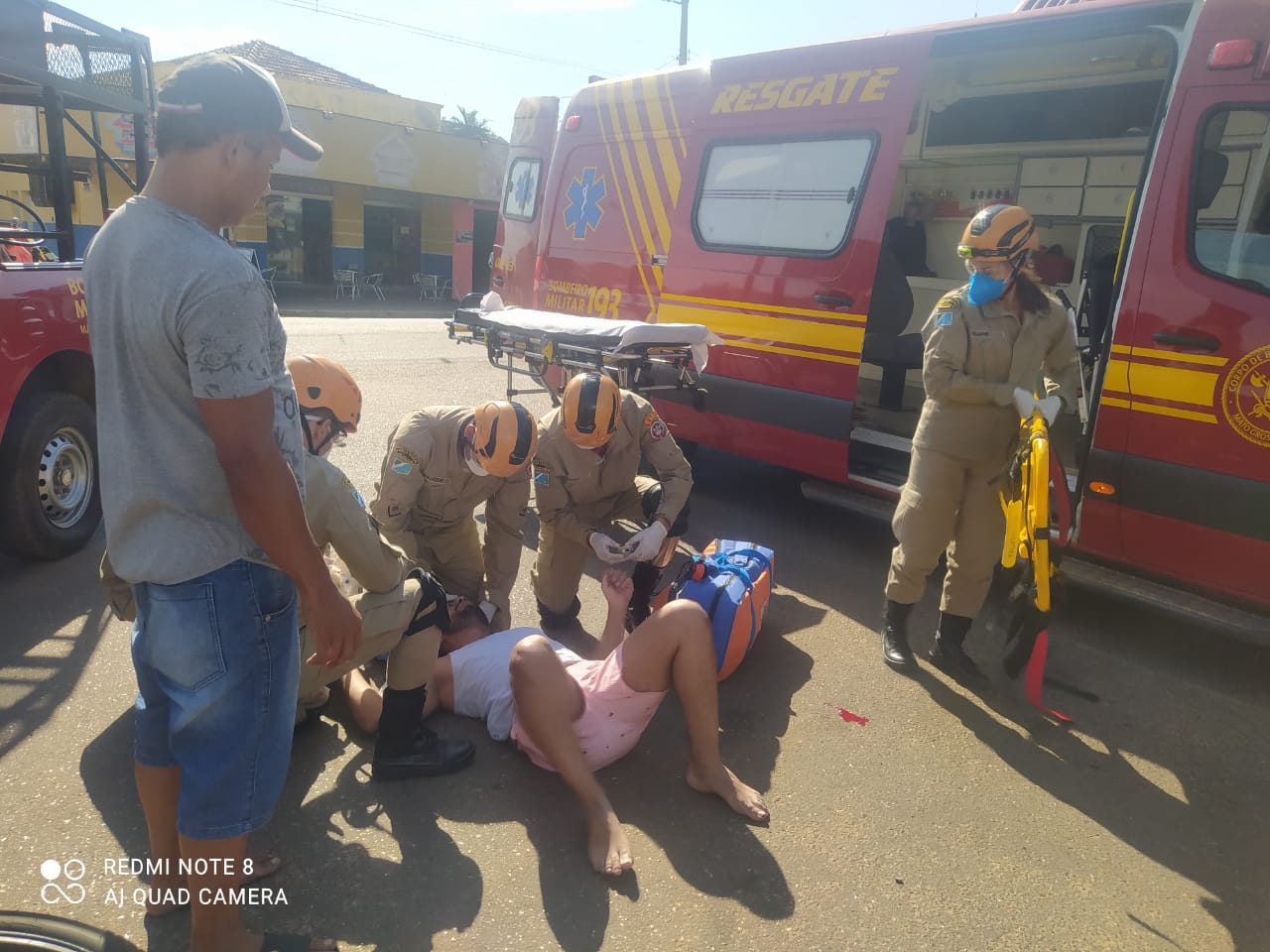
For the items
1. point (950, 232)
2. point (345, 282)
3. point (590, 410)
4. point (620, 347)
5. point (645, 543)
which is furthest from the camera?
point (345, 282)

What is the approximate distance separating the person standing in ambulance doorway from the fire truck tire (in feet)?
9.48

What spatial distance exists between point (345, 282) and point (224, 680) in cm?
2304

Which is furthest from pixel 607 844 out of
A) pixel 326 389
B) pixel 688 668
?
pixel 326 389

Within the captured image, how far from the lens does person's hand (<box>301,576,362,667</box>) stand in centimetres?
164

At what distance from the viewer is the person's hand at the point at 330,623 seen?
5.38 ft

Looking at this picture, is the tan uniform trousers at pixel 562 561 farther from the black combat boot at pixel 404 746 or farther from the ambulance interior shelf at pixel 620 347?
the black combat boot at pixel 404 746

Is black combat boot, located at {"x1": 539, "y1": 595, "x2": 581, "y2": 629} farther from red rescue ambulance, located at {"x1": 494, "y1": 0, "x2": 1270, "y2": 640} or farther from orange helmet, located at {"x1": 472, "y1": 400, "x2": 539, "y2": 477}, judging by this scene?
red rescue ambulance, located at {"x1": 494, "y1": 0, "x2": 1270, "y2": 640}

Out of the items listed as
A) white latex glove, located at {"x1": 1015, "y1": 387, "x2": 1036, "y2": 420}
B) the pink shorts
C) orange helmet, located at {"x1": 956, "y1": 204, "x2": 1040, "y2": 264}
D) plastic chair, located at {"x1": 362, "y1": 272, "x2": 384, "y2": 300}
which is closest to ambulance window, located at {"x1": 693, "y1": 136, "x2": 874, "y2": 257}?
orange helmet, located at {"x1": 956, "y1": 204, "x2": 1040, "y2": 264}

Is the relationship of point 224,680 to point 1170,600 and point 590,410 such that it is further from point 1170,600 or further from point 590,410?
point 1170,600

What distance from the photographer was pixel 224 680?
5.49 feet

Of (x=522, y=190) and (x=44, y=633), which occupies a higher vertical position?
(x=522, y=190)

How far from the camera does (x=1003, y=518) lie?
11.6 feet

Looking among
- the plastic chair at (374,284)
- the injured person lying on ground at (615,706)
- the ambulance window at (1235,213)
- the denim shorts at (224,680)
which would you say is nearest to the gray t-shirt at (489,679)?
the injured person lying on ground at (615,706)

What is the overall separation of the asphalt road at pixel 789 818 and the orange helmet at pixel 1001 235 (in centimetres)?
172
